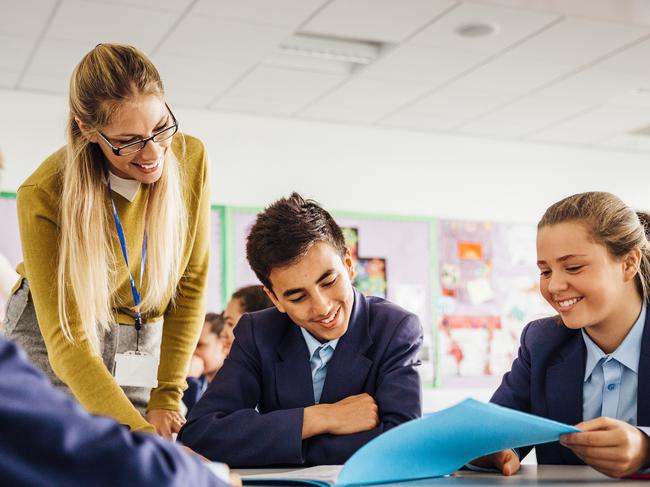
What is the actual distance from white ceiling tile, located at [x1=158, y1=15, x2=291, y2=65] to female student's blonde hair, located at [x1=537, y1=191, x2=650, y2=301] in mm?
2920

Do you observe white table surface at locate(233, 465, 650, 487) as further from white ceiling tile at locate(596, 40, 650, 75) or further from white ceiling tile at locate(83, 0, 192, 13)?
white ceiling tile at locate(596, 40, 650, 75)

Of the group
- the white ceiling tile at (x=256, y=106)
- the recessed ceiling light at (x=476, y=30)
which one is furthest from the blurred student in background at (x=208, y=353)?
the white ceiling tile at (x=256, y=106)

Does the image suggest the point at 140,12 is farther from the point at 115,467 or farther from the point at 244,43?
the point at 115,467

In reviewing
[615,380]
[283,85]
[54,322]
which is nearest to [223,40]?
[283,85]

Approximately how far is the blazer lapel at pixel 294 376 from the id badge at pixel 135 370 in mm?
304

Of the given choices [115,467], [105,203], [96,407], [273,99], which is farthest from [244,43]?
[115,467]

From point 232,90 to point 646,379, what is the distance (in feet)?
13.4

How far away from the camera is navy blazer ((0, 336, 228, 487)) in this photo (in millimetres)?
571

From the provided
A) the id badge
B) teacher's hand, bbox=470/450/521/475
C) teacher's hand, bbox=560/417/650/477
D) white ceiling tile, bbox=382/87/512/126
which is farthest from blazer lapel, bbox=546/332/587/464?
white ceiling tile, bbox=382/87/512/126

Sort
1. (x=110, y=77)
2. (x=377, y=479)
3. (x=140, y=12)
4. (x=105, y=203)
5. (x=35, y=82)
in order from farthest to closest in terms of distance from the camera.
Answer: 1. (x=35, y=82)
2. (x=140, y=12)
3. (x=105, y=203)
4. (x=110, y=77)
5. (x=377, y=479)

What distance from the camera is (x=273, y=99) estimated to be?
5.39 metres

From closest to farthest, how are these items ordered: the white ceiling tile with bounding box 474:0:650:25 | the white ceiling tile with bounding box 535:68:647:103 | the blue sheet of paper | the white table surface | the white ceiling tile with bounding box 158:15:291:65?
1. the blue sheet of paper
2. the white table surface
3. the white ceiling tile with bounding box 474:0:650:25
4. the white ceiling tile with bounding box 158:15:291:65
5. the white ceiling tile with bounding box 535:68:647:103

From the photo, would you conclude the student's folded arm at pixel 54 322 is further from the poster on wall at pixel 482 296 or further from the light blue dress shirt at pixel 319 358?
the poster on wall at pixel 482 296

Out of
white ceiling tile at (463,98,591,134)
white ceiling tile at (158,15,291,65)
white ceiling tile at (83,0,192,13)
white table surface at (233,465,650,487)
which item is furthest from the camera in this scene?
white ceiling tile at (463,98,591,134)
